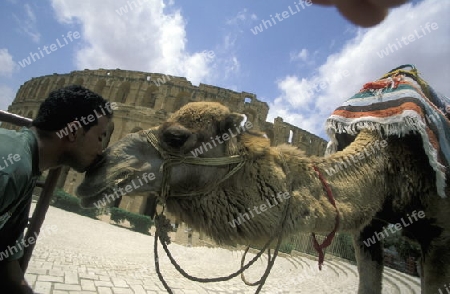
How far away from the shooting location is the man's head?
174cm

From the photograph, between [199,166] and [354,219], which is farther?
[354,219]

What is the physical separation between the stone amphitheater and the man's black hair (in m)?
1.34

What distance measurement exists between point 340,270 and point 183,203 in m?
14.1

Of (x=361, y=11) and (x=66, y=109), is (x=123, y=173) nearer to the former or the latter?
(x=66, y=109)

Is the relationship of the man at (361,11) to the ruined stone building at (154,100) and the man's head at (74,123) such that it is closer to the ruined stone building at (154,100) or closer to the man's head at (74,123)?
the man's head at (74,123)

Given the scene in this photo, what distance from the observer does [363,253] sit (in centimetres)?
382

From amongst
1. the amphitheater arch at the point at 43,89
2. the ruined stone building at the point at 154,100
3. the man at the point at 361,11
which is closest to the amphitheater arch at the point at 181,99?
the ruined stone building at the point at 154,100

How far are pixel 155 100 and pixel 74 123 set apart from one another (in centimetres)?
3941

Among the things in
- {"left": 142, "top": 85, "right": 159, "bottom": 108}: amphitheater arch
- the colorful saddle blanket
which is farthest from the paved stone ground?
{"left": 142, "top": 85, "right": 159, "bottom": 108}: amphitheater arch

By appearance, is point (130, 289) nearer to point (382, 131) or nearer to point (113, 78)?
point (382, 131)

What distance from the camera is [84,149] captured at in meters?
1.83

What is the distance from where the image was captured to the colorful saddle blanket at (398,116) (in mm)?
3127

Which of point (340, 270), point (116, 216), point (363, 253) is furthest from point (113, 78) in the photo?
point (363, 253)

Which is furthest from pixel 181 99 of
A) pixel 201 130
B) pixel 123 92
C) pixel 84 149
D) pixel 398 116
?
pixel 84 149
